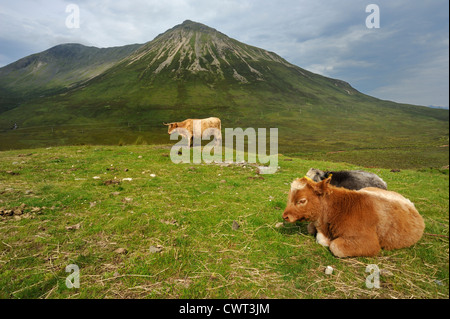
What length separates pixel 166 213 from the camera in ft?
22.2

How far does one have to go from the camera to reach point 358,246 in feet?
15.3

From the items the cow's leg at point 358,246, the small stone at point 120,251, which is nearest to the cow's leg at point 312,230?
the cow's leg at point 358,246

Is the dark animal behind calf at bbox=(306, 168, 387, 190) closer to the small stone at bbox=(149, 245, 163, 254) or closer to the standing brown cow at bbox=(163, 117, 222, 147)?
the small stone at bbox=(149, 245, 163, 254)

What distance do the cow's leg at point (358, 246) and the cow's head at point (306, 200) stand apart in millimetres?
815

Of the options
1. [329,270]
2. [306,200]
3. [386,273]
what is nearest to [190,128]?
[306,200]

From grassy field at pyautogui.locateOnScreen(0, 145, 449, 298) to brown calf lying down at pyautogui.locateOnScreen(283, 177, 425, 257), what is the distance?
0.96ft

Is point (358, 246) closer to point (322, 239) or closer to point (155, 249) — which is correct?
point (322, 239)

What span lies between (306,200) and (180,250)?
3.37m

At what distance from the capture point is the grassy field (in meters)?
3.78

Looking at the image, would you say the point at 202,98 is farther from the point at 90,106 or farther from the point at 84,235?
the point at 84,235

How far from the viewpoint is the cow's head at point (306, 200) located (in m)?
5.11
